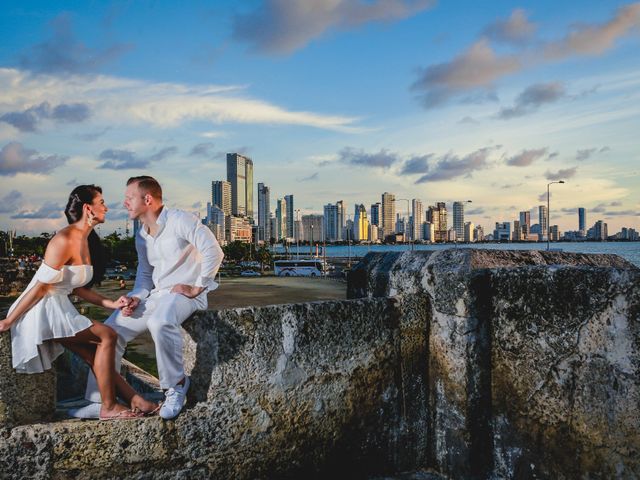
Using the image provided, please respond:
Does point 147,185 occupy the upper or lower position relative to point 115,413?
upper

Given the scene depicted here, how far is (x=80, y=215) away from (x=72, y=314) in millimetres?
591

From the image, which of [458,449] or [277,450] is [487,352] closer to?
[458,449]

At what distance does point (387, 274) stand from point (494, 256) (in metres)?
0.71

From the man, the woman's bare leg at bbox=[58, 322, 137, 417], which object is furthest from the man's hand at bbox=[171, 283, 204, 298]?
the woman's bare leg at bbox=[58, 322, 137, 417]

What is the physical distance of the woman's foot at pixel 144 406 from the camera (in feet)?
9.29

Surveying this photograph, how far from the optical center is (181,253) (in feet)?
10.4

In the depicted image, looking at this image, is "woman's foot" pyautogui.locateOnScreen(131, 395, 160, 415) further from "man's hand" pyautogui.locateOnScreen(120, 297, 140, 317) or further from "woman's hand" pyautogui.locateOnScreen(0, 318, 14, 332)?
"woman's hand" pyautogui.locateOnScreen(0, 318, 14, 332)

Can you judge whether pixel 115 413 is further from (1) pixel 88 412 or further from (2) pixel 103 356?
(2) pixel 103 356

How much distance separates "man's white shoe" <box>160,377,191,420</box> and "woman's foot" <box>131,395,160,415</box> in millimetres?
90

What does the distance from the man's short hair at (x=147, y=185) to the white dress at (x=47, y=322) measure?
63cm

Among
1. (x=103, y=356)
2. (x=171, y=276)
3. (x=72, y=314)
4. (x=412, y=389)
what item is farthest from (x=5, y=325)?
(x=412, y=389)

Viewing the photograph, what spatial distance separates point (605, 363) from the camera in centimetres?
258

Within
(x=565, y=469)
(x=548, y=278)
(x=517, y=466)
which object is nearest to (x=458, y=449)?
(x=517, y=466)

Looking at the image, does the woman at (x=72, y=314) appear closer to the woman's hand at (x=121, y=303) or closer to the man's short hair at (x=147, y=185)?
the woman's hand at (x=121, y=303)
